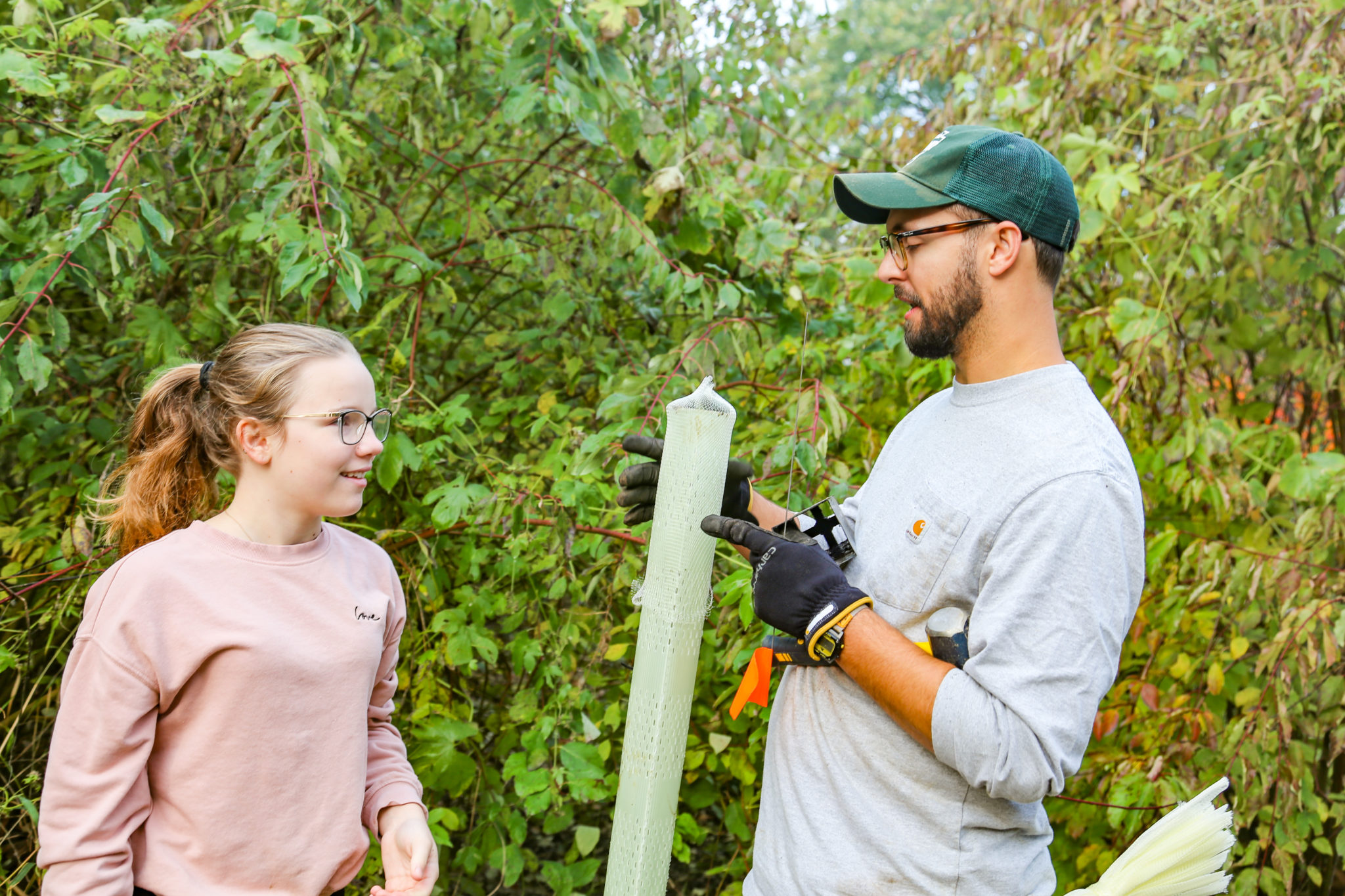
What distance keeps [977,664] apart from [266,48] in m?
1.79

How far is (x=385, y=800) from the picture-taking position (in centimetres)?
144

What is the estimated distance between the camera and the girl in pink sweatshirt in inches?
46.9

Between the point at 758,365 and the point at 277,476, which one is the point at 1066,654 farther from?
the point at 758,365

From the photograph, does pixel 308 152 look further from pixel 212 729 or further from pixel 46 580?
pixel 212 729

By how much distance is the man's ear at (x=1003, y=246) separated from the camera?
1400mm

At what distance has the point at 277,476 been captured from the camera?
1.40 m

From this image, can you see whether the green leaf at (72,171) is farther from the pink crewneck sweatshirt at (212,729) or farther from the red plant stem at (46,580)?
the pink crewneck sweatshirt at (212,729)

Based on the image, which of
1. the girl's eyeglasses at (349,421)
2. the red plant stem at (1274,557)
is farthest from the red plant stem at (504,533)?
the red plant stem at (1274,557)

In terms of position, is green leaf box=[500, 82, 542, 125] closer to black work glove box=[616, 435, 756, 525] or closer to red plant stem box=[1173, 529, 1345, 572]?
black work glove box=[616, 435, 756, 525]

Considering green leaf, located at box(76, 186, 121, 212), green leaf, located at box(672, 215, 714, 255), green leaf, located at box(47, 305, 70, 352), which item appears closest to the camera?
green leaf, located at box(76, 186, 121, 212)

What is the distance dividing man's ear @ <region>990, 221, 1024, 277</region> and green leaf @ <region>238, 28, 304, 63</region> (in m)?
1.47

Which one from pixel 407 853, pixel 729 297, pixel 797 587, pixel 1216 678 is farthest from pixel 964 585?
pixel 1216 678

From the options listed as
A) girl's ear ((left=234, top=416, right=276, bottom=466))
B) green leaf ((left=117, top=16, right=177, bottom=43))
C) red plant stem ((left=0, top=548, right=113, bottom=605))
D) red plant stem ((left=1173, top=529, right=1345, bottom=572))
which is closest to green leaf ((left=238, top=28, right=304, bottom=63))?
green leaf ((left=117, top=16, right=177, bottom=43))

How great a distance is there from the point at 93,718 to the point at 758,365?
181 cm
